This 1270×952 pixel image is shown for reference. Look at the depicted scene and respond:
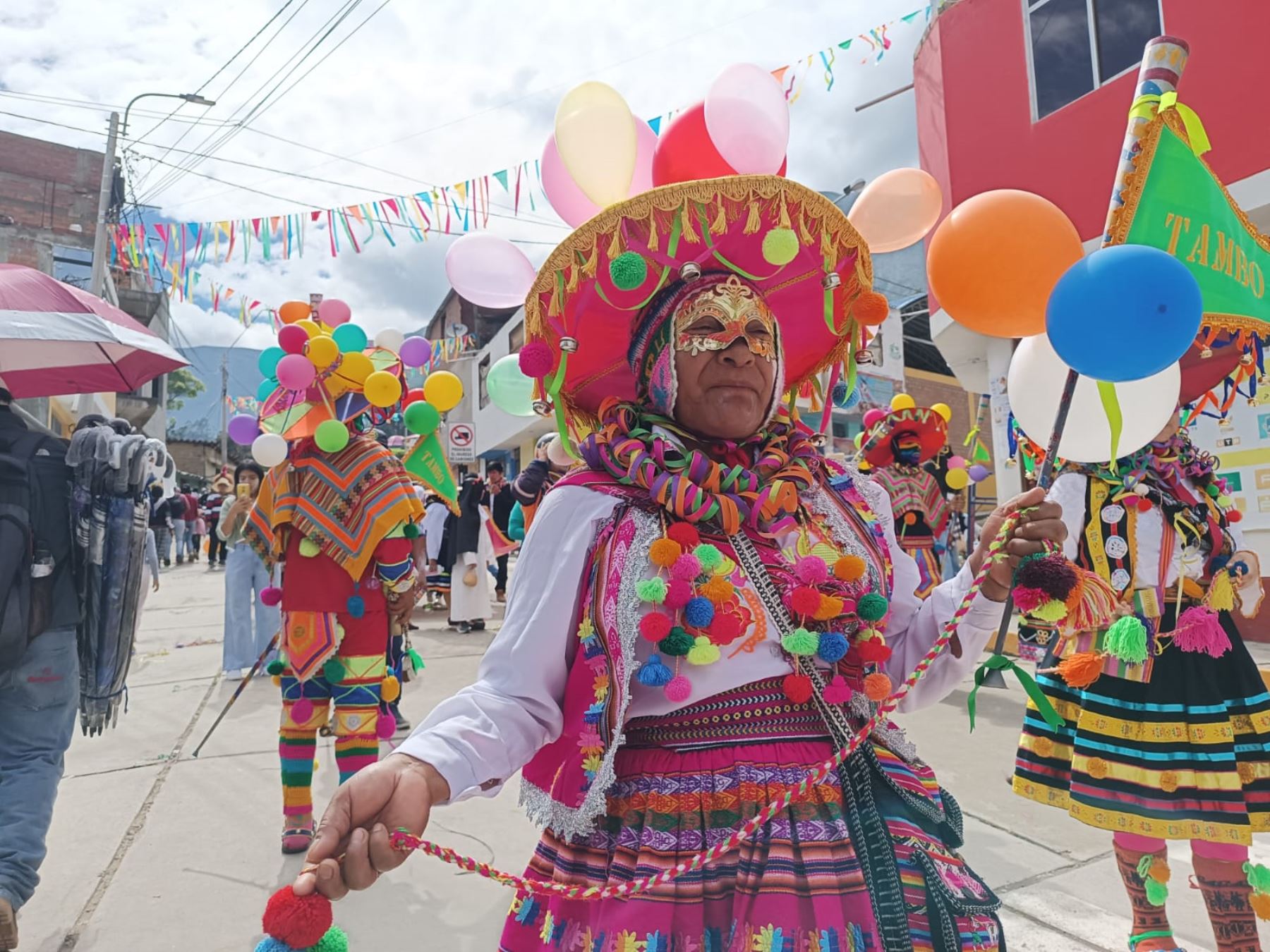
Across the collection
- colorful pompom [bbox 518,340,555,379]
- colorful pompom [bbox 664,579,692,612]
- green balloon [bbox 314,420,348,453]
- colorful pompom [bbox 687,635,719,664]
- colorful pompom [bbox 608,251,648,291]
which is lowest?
colorful pompom [bbox 687,635,719,664]

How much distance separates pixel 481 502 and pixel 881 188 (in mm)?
7570

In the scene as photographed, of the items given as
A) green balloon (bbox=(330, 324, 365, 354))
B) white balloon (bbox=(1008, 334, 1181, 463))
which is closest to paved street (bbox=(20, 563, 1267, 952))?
white balloon (bbox=(1008, 334, 1181, 463))

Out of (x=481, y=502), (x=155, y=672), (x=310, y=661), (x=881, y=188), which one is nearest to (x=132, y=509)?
(x=310, y=661)

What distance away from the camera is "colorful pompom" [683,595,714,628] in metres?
1.42

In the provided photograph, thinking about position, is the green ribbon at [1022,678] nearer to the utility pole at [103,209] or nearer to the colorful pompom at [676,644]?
the colorful pompom at [676,644]

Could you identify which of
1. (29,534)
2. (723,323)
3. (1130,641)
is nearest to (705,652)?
(723,323)

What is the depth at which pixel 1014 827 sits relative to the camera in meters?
3.52

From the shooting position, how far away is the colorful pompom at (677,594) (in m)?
1.44

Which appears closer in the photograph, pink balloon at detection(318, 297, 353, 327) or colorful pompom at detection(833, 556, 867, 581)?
colorful pompom at detection(833, 556, 867, 581)

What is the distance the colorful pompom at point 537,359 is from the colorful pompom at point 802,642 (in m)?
0.82

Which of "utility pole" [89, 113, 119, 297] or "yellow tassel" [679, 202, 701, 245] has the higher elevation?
"utility pole" [89, 113, 119, 297]

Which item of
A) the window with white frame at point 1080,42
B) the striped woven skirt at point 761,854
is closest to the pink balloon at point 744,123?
the striped woven skirt at point 761,854

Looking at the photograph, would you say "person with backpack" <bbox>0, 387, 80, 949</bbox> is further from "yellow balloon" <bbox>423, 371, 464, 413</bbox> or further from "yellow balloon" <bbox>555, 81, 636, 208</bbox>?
"yellow balloon" <bbox>555, 81, 636, 208</bbox>

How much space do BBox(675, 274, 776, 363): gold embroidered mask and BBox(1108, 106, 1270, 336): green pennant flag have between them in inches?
27.8
